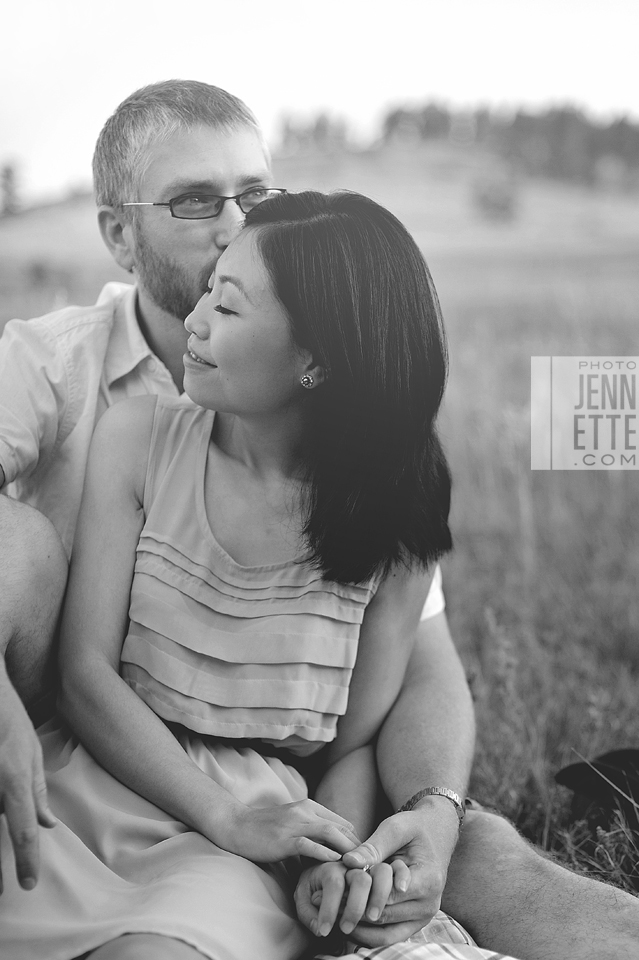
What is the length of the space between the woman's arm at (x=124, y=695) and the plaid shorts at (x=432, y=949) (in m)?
0.16

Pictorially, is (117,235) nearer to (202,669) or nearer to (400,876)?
(202,669)

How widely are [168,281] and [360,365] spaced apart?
2.21 ft

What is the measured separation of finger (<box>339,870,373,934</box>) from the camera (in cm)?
160

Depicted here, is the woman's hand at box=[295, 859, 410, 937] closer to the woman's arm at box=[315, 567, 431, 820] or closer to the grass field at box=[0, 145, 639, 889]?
the woman's arm at box=[315, 567, 431, 820]

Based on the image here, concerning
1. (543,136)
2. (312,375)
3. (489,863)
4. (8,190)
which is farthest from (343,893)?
(543,136)

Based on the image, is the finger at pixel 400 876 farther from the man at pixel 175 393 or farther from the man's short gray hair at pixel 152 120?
the man's short gray hair at pixel 152 120

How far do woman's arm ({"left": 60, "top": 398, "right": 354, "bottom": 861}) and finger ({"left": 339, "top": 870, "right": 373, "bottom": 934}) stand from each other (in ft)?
0.17

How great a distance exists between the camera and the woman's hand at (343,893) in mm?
1605

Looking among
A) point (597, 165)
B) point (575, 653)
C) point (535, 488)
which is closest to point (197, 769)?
point (575, 653)

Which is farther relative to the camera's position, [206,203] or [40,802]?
[206,203]

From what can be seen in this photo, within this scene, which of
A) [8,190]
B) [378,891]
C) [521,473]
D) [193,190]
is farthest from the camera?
[8,190]

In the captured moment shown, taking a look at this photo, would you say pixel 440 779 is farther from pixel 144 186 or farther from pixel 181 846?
pixel 144 186

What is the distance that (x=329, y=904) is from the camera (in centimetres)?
160

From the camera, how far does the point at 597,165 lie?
18.6 feet
